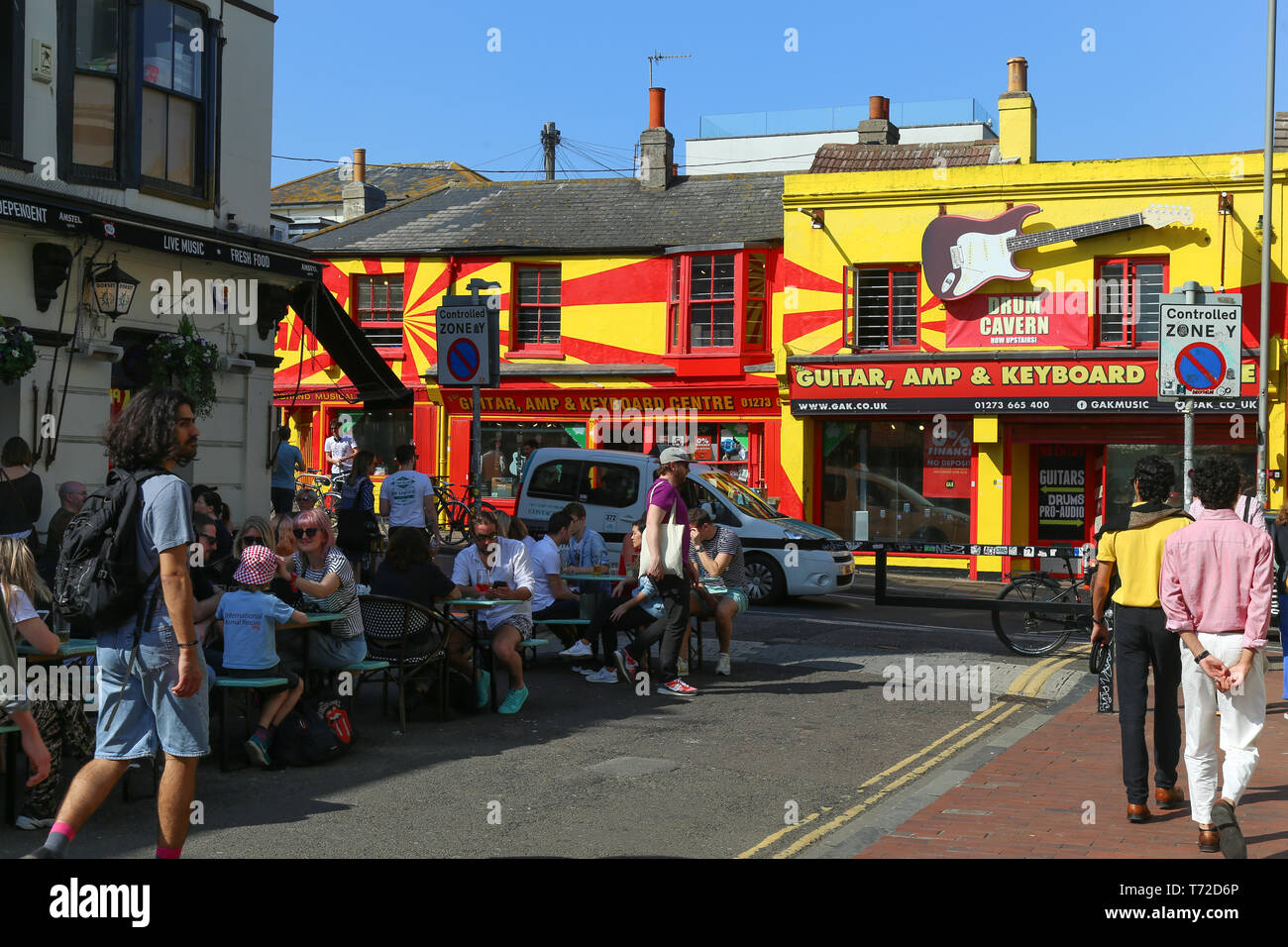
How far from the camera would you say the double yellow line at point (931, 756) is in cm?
691

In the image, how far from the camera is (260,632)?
8.17 meters

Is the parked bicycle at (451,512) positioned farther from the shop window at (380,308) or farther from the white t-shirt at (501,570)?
the white t-shirt at (501,570)

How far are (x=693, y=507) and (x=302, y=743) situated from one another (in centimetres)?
1067

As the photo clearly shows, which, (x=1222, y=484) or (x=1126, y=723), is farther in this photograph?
(x=1126, y=723)

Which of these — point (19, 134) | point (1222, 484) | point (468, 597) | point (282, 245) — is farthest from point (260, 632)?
point (282, 245)

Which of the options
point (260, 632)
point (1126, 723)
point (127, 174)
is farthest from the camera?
point (127, 174)

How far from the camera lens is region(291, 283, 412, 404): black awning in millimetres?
16297

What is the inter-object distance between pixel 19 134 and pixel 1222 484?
10765 mm

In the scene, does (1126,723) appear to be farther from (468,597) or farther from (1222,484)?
(468,597)

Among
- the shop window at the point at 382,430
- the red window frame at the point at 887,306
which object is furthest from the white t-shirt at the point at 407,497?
the shop window at the point at 382,430

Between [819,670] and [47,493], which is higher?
[47,493]

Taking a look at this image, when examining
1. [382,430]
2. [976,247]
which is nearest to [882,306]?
[976,247]

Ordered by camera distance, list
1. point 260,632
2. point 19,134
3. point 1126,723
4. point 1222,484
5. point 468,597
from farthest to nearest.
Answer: point 19,134 → point 468,597 → point 260,632 → point 1126,723 → point 1222,484

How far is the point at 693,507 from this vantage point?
18484 millimetres
